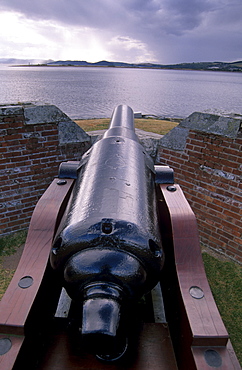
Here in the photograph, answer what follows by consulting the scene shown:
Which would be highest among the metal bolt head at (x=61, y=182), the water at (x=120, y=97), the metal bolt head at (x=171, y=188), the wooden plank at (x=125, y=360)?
the metal bolt head at (x=61, y=182)

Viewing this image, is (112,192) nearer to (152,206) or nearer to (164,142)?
(152,206)

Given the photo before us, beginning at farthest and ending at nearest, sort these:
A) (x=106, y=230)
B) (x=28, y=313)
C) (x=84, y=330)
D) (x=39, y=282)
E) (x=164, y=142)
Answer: (x=164, y=142) < (x=39, y=282) < (x=28, y=313) < (x=106, y=230) < (x=84, y=330)

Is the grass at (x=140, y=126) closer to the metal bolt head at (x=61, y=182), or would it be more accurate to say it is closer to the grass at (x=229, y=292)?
the grass at (x=229, y=292)

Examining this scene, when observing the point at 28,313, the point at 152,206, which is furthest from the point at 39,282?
the point at 152,206

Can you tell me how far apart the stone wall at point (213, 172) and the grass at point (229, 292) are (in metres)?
0.19

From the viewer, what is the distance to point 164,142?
3.22m

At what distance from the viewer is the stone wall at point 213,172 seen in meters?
2.63

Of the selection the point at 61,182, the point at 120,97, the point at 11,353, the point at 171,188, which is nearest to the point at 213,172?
the point at 171,188

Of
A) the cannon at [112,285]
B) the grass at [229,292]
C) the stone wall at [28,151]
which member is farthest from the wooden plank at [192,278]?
the stone wall at [28,151]

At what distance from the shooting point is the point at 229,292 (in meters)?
2.36

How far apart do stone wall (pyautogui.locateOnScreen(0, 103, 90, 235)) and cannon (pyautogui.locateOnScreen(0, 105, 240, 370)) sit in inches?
51.1

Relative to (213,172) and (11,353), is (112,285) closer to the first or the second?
(11,353)

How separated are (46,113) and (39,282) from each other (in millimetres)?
1975

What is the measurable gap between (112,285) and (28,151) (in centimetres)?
219
